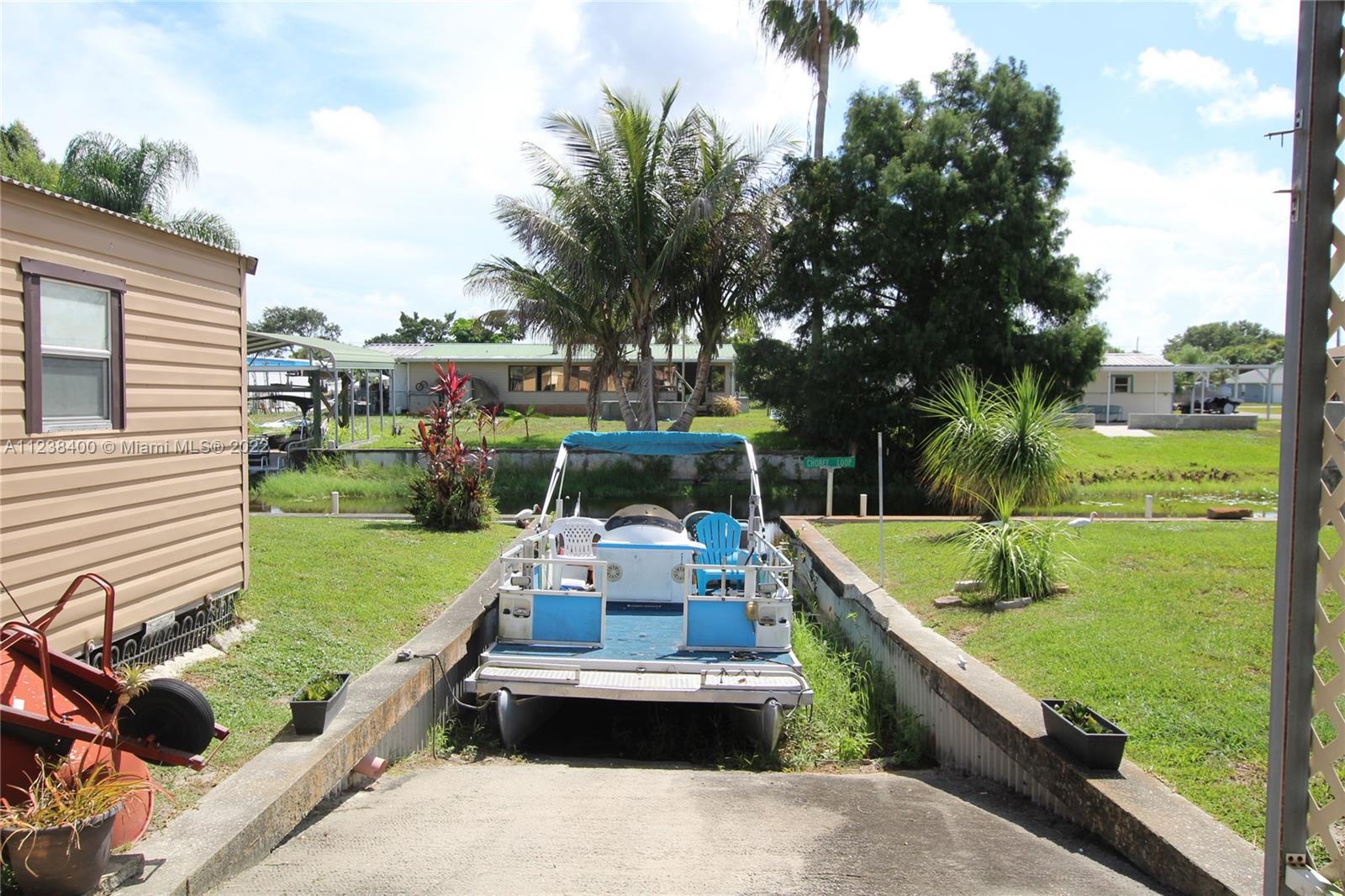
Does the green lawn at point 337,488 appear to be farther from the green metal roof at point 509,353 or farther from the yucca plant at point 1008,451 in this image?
the green metal roof at point 509,353

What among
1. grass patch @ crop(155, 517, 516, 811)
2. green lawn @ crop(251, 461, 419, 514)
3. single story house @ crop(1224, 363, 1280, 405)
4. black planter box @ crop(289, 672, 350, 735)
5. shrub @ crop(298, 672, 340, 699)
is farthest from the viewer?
single story house @ crop(1224, 363, 1280, 405)

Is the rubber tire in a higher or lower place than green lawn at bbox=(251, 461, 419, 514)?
higher

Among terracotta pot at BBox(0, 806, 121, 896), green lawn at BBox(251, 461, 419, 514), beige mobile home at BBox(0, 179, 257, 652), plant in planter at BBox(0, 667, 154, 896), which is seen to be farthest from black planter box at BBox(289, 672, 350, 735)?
green lawn at BBox(251, 461, 419, 514)

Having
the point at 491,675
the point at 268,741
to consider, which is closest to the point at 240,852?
the point at 268,741

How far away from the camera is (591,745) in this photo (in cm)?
857

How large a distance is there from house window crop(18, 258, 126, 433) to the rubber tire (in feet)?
8.41

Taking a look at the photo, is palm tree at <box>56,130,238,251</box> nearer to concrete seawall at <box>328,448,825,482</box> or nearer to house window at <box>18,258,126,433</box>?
concrete seawall at <box>328,448,825,482</box>

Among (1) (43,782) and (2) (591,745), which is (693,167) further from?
(1) (43,782)

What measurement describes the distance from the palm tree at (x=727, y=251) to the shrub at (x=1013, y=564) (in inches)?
552

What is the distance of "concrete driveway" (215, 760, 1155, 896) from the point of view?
4340 millimetres

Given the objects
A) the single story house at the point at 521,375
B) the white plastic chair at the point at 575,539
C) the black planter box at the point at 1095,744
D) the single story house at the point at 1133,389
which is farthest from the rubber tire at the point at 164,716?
the single story house at the point at 1133,389

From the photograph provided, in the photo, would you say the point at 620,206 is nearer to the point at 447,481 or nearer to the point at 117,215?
the point at 447,481

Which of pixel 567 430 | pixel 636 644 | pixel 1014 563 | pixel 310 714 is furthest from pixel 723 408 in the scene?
pixel 310 714

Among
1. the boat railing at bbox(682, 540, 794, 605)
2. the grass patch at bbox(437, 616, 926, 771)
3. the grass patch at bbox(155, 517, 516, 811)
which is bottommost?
the grass patch at bbox(437, 616, 926, 771)
